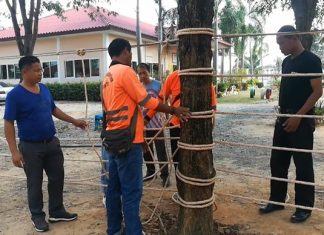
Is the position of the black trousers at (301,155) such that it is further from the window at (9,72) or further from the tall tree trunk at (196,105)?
the window at (9,72)

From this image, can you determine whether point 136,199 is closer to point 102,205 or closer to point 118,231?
point 118,231

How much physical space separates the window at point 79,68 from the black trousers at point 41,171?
1535 cm

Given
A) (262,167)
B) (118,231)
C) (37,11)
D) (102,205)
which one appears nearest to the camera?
(118,231)

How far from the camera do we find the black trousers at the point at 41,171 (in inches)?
136

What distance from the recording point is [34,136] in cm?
343


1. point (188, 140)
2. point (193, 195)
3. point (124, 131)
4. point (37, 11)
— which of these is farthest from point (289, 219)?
point (37, 11)

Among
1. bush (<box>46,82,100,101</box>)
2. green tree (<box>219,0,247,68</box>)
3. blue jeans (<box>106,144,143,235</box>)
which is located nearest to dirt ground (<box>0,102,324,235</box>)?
blue jeans (<box>106,144,143,235</box>)

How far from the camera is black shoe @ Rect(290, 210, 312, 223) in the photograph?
3.34 metres

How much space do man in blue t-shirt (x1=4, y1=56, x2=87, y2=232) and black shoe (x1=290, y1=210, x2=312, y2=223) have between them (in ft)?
6.28

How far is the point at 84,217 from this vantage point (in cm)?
367

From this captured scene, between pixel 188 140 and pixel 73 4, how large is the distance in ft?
26.4

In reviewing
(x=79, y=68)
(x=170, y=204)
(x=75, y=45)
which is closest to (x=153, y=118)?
(x=170, y=204)

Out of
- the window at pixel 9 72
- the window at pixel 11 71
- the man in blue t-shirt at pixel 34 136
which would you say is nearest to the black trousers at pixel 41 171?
the man in blue t-shirt at pixel 34 136

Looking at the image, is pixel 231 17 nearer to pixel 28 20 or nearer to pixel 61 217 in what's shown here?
pixel 28 20
